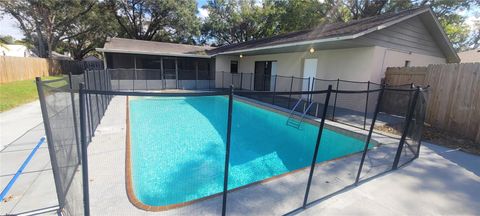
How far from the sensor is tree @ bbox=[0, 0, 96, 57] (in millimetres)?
17766

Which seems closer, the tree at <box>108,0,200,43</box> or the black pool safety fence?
the black pool safety fence

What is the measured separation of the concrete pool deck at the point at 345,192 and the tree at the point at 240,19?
20.0 m

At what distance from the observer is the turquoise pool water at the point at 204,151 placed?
12.0 ft

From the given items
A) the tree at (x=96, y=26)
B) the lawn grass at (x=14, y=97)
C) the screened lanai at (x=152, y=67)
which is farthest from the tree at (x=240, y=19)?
the lawn grass at (x=14, y=97)

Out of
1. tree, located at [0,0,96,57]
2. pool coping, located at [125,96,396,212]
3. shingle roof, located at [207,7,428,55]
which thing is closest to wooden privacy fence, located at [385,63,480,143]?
shingle roof, located at [207,7,428,55]

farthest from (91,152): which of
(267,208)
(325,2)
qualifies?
(325,2)

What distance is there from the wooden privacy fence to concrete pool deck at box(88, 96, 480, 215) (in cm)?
175

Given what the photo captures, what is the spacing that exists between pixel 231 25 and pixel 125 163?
73.2 ft

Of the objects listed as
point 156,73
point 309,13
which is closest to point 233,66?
point 156,73

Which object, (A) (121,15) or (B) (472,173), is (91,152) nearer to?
(B) (472,173)

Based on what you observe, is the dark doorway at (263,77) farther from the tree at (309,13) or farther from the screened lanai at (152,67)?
the tree at (309,13)

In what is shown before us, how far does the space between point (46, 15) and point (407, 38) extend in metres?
26.6

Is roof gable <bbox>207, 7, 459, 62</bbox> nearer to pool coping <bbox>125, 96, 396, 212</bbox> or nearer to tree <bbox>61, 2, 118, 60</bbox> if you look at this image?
pool coping <bbox>125, 96, 396, 212</bbox>

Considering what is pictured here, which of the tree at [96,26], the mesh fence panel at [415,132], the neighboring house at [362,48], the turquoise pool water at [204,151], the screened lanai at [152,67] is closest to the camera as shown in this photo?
the turquoise pool water at [204,151]
